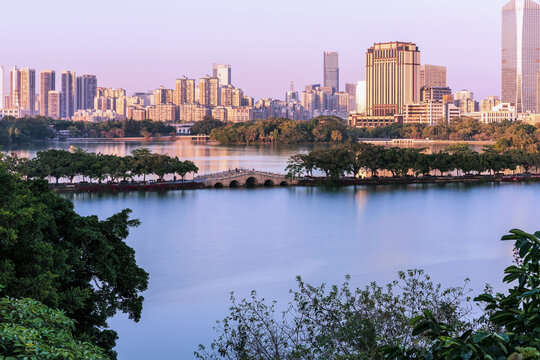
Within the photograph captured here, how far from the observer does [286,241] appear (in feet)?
55.1

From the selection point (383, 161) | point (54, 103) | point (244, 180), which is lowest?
point (244, 180)

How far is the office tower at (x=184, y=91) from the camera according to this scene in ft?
402

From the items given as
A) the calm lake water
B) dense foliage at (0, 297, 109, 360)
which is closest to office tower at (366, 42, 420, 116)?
the calm lake water

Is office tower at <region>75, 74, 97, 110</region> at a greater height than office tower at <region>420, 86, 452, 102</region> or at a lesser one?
greater

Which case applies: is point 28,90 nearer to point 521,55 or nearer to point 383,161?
point 521,55

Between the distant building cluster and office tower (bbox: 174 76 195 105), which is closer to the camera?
the distant building cluster

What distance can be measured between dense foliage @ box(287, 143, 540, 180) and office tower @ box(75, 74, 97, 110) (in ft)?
A: 364

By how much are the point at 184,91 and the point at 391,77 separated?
114 ft

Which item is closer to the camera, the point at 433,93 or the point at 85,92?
the point at 433,93

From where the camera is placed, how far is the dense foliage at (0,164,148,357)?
20.5ft

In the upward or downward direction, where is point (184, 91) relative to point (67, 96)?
upward

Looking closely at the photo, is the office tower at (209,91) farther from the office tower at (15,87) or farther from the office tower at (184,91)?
the office tower at (15,87)

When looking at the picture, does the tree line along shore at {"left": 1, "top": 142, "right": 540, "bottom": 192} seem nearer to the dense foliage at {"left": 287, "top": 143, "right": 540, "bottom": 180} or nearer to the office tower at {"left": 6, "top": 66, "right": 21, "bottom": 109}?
the dense foliage at {"left": 287, "top": 143, "right": 540, "bottom": 180}

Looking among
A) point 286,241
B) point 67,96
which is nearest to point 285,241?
point 286,241
